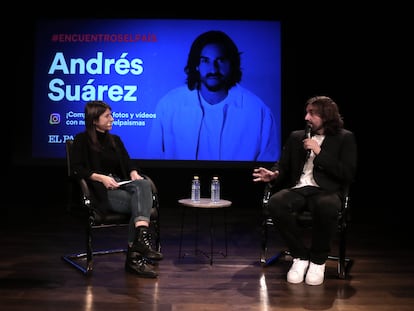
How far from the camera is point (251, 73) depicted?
5.90 metres

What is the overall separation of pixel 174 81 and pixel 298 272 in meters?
3.37

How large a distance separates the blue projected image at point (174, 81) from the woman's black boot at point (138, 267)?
8.83 ft

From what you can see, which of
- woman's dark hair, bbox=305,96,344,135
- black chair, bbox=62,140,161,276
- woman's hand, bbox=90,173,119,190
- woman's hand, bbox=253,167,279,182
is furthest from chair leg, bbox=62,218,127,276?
woman's dark hair, bbox=305,96,344,135

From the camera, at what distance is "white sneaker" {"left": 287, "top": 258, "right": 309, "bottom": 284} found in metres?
3.08

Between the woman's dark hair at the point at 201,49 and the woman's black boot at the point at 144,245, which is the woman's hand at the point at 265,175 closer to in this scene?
the woman's black boot at the point at 144,245

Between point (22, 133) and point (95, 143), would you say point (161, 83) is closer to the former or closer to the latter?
point (22, 133)

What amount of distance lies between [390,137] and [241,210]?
2065mm

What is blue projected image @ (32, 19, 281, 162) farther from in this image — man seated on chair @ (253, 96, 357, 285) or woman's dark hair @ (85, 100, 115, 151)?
man seated on chair @ (253, 96, 357, 285)

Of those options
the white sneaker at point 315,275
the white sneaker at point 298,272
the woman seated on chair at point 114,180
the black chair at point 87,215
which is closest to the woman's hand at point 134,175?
the woman seated on chair at point 114,180

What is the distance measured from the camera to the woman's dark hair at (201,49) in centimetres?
589

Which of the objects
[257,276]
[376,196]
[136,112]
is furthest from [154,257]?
[376,196]

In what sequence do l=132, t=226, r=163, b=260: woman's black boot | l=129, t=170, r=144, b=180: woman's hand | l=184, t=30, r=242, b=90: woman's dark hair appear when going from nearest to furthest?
1. l=132, t=226, r=163, b=260: woman's black boot
2. l=129, t=170, r=144, b=180: woman's hand
3. l=184, t=30, r=242, b=90: woman's dark hair

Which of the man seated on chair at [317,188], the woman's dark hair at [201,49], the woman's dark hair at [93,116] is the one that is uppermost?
the woman's dark hair at [201,49]

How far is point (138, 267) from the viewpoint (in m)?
3.25
